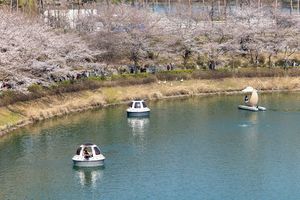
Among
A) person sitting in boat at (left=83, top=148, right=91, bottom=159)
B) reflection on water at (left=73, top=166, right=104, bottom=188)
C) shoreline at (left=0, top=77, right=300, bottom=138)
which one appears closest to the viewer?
reflection on water at (left=73, top=166, right=104, bottom=188)

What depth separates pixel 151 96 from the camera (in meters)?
71.2

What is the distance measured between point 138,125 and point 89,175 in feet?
53.1

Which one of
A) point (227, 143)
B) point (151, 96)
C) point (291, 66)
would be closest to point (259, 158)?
point (227, 143)

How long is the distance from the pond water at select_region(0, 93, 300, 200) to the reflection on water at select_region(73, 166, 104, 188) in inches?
2.4

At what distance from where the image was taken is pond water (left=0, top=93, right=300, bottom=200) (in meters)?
38.6

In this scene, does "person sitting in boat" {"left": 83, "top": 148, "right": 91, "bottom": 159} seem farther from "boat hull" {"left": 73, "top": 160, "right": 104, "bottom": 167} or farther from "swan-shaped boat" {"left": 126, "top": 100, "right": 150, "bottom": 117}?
"swan-shaped boat" {"left": 126, "top": 100, "right": 150, "bottom": 117}

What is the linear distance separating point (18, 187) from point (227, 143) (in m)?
17.6

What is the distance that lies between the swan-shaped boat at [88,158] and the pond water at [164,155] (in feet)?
1.88

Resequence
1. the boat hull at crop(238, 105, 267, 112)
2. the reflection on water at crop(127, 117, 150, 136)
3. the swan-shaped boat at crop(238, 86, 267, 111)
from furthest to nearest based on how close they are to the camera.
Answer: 1. the swan-shaped boat at crop(238, 86, 267, 111)
2. the boat hull at crop(238, 105, 267, 112)
3. the reflection on water at crop(127, 117, 150, 136)

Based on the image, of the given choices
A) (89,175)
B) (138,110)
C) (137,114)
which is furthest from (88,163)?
(138,110)

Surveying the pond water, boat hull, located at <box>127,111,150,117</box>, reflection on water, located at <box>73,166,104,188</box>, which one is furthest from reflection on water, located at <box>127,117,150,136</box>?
reflection on water, located at <box>73,166,104,188</box>

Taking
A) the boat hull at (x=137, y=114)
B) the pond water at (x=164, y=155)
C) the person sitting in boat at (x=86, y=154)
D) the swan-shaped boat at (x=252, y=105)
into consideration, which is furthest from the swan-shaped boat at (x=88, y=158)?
the swan-shaped boat at (x=252, y=105)

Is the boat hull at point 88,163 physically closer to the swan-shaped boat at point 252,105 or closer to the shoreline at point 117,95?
the shoreline at point 117,95

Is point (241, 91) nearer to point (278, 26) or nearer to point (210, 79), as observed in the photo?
point (210, 79)
